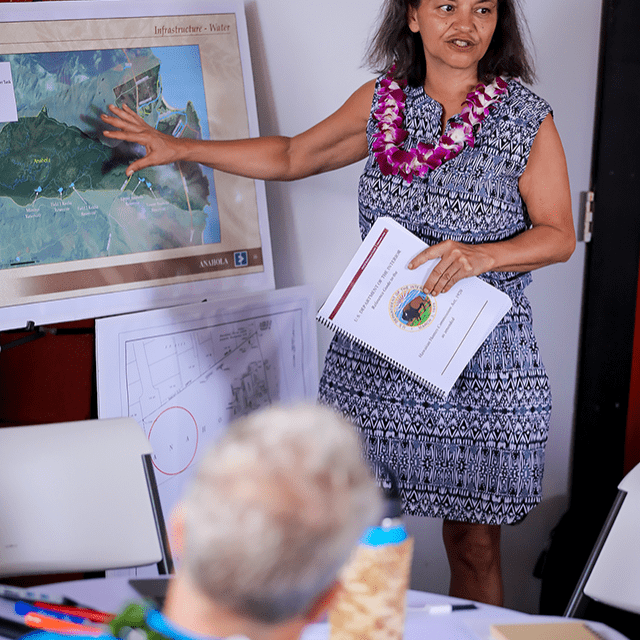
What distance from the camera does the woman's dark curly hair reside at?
5.89 ft

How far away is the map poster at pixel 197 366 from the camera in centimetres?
211

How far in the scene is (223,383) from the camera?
2.35 metres

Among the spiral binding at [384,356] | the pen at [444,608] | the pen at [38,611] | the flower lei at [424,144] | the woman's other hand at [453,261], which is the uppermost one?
the flower lei at [424,144]

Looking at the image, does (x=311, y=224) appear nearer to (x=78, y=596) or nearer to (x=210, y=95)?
(x=210, y=95)

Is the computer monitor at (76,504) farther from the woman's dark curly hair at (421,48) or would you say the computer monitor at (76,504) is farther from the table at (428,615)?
the woman's dark curly hair at (421,48)

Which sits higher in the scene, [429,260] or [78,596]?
[429,260]

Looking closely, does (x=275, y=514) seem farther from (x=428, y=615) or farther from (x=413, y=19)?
(x=413, y=19)

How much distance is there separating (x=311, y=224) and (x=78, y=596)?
5.71ft

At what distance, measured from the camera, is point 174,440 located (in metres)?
2.25

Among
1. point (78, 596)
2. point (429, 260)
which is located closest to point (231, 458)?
point (78, 596)

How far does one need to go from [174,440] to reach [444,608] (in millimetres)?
1409

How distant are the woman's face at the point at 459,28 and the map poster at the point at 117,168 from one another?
741mm

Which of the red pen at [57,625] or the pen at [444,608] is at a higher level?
the red pen at [57,625]

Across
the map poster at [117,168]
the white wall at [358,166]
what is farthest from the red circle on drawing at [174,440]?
the white wall at [358,166]
